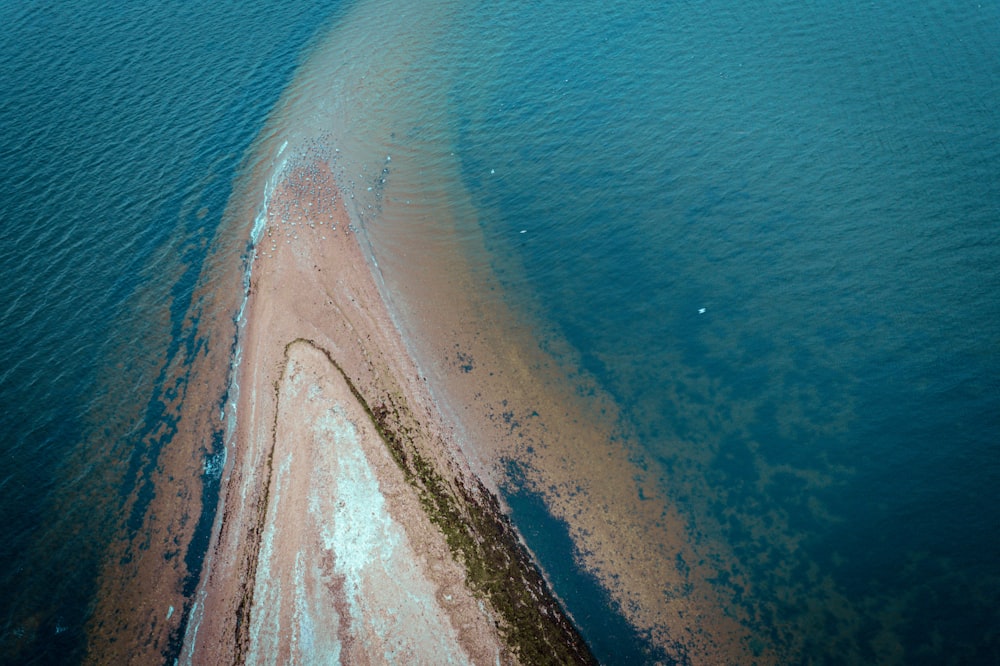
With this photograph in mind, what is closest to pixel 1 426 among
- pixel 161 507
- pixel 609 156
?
pixel 161 507

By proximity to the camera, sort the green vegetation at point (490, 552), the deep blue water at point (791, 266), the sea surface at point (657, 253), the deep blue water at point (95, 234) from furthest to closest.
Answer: the deep blue water at point (95, 234), the sea surface at point (657, 253), the deep blue water at point (791, 266), the green vegetation at point (490, 552)

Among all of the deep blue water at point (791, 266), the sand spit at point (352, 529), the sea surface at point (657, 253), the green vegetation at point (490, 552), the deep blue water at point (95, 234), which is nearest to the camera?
the green vegetation at point (490, 552)

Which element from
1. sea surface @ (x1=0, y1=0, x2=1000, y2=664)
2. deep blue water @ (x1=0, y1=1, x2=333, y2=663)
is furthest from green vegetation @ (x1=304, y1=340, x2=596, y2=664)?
deep blue water @ (x1=0, y1=1, x2=333, y2=663)

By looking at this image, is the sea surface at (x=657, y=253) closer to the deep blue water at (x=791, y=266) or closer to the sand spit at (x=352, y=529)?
the deep blue water at (x=791, y=266)

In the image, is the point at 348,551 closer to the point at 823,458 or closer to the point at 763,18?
the point at 823,458

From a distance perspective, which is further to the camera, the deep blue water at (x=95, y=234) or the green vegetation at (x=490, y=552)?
the deep blue water at (x=95, y=234)

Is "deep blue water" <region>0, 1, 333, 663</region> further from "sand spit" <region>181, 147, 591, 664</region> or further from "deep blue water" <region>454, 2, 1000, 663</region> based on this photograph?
"deep blue water" <region>454, 2, 1000, 663</region>

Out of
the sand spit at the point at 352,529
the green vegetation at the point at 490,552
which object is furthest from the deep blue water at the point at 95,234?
the green vegetation at the point at 490,552
